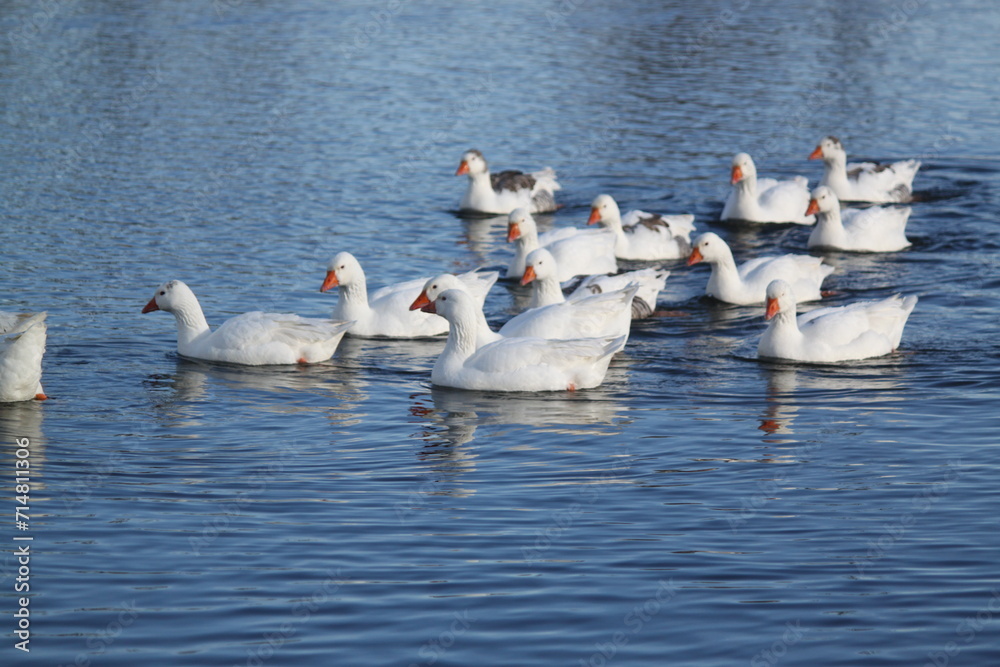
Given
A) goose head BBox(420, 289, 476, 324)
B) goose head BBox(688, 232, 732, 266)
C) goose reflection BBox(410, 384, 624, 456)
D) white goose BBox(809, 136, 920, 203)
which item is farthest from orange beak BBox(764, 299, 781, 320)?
white goose BBox(809, 136, 920, 203)

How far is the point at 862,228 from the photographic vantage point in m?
18.6

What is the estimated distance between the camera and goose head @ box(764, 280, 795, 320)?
1367cm

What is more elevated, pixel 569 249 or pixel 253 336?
pixel 569 249

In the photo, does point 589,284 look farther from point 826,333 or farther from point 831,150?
A: point 831,150

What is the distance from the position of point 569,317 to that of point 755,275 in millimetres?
3343

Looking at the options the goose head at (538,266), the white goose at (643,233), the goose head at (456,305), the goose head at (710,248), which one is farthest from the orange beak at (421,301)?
the white goose at (643,233)

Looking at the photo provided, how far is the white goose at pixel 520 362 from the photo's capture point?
12.8 meters

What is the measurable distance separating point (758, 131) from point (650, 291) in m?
12.0

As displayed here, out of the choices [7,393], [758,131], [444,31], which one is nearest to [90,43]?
[444,31]

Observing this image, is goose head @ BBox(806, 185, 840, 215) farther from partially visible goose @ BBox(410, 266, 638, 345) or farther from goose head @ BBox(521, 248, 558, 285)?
partially visible goose @ BBox(410, 266, 638, 345)

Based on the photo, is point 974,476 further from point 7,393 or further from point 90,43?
point 90,43

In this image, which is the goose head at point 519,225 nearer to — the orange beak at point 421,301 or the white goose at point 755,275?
the white goose at point 755,275

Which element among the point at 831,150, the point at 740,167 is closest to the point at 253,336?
the point at 740,167

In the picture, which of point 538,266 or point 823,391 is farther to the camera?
point 538,266
